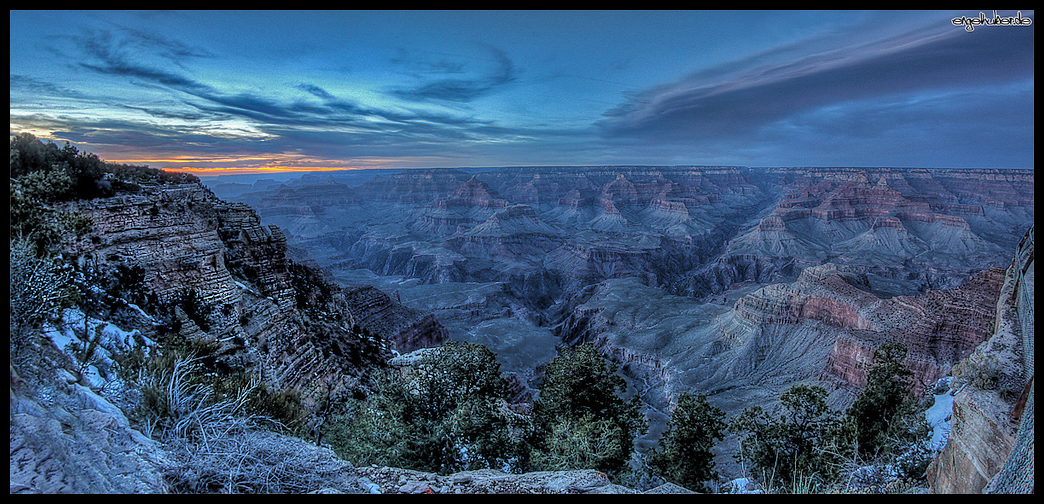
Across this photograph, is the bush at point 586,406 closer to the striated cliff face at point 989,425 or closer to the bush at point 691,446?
the bush at point 691,446

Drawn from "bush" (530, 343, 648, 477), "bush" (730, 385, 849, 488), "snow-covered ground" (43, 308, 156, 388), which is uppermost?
"snow-covered ground" (43, 308, 156, 388)

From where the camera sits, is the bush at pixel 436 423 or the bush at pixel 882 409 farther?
the bush at pixel 882 409

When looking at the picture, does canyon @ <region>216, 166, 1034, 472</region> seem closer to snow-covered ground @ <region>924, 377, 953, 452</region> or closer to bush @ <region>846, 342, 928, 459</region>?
bush @ <region>846, 342, 928, 459</region>

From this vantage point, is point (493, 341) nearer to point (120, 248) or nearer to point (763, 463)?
point (763, 463)

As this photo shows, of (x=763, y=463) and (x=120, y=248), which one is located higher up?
(x=120, y=248)

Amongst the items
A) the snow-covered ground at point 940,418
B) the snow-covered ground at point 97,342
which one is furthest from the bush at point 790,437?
the snow-covered ground at point 97,342

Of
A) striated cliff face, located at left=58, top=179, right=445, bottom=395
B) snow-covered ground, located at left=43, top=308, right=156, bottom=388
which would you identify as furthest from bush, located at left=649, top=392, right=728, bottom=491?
snow-covered ground, located at left=43, top=308, right=156, bottom=388

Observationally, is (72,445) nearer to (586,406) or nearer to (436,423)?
(436,423)

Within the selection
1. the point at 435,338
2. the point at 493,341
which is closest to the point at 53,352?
the point at 435,338

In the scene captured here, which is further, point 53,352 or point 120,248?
point 120,248

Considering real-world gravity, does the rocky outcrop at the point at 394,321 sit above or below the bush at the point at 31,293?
below
